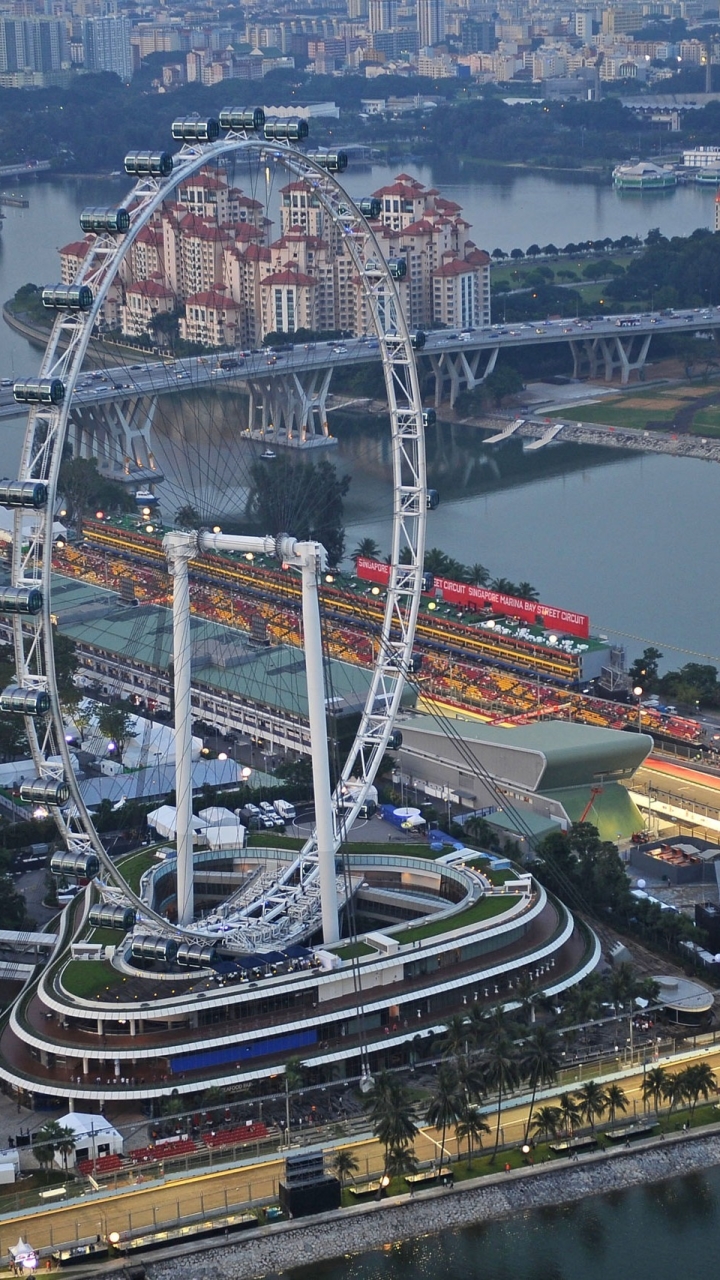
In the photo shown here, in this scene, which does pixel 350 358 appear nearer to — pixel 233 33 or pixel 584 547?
pixel 584 547

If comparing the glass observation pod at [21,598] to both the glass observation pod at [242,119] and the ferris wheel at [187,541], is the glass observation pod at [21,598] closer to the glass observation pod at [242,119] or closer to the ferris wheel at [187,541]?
the ferris wheel at [187,541]

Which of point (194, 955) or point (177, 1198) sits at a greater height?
point (194, 955)

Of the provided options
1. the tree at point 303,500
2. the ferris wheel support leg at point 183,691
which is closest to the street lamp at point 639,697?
the tree at point 303,500

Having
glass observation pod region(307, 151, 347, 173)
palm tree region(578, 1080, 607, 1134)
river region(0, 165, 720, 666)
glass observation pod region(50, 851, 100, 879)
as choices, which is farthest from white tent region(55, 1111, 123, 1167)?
river region(0, 165, 720, 666)

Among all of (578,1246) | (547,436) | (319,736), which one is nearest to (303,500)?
(319,736)

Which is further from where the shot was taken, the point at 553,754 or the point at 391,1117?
the point at 553,754

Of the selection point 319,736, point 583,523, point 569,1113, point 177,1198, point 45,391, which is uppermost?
point 45,391

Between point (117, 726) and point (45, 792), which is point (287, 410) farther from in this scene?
point (45, 792)
